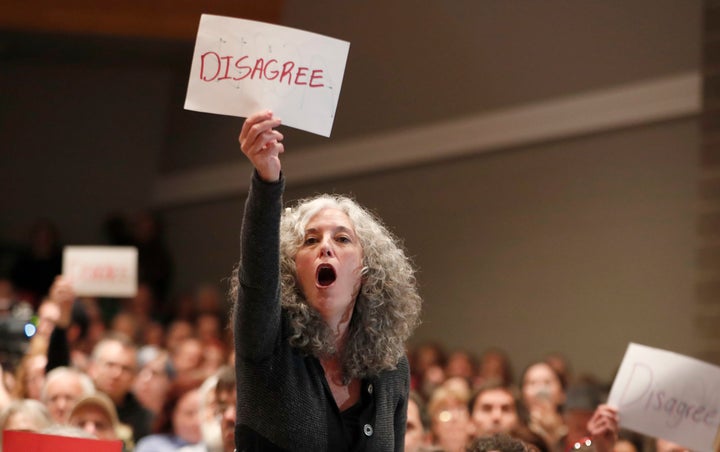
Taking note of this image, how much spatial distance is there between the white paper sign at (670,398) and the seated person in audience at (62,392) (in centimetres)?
204

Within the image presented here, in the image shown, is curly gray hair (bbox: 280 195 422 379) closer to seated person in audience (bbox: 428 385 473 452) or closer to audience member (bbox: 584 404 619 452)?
audience member (bbox: 584 404 619 452)

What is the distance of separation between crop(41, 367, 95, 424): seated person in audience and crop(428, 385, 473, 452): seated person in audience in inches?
54.4

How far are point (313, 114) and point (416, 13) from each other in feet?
21.2

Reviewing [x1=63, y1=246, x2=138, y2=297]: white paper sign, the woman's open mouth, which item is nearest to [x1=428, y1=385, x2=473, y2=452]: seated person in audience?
[x1=63, y1=246, x2=138, y2=297]: white paper sign

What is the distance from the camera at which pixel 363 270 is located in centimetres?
257

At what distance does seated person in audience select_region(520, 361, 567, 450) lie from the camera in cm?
483

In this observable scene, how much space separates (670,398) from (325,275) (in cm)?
160

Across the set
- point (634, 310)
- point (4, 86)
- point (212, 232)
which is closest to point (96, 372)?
point (634, 310)

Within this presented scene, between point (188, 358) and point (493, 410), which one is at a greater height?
point (493, 410)

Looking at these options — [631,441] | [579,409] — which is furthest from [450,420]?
[631,441]

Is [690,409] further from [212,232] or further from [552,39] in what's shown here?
[212,232]

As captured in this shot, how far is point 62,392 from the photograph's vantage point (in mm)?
4586

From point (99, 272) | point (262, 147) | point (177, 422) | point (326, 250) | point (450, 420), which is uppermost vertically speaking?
point (262, 147)

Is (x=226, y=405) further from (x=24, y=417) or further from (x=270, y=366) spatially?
(x=270, y=366)
